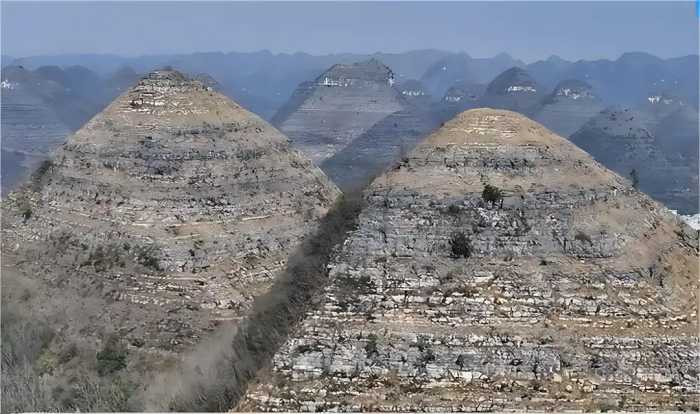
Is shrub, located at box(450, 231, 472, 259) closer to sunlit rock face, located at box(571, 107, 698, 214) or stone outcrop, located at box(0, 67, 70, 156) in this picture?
sunlit rock face, located at box(571, 107, 698, 214)

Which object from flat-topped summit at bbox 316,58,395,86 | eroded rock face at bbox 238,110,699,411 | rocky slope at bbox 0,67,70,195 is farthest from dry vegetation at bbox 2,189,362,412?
flat-topped summit at bbox 316,58,395,86

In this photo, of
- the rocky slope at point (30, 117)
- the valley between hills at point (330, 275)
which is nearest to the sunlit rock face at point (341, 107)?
the rocky slope at point (30, 117)

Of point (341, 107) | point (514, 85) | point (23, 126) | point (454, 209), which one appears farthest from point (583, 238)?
point (514, 85)

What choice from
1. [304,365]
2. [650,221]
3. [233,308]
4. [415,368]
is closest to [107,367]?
[233,308]

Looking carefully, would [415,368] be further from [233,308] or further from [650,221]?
[233,308]

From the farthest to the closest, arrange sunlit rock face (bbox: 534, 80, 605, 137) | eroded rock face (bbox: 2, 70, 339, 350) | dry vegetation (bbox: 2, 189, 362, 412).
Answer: sunlit rock face (bbox: 534, 80, 605, 137)
eroded rock face (bbox: 2, 70, 339, 350)
dry vegetation (bbox: 2, 189, 362, 412)

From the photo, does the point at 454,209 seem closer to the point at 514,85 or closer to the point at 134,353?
the point at 134,353

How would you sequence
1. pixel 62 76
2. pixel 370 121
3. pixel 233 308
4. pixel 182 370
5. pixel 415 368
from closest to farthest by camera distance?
pixel 415 368
pixel 182 370
pixel 233 308
pixel 370 121
pixel 62 76
